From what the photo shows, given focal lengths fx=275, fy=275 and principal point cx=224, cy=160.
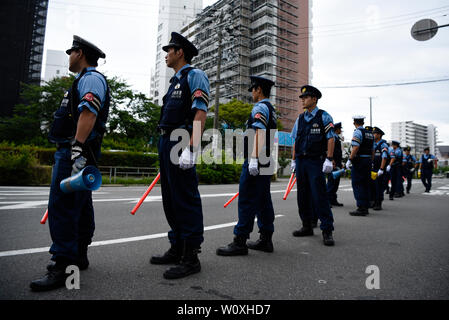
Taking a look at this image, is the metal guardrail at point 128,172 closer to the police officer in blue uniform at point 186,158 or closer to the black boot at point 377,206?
the black boot at point 377,206

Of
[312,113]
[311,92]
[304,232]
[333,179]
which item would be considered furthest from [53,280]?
[333,179]

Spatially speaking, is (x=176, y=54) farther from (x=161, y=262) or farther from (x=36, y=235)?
(x=36, y=235)

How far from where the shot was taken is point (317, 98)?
404 cm

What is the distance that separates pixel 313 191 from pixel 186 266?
212 cm

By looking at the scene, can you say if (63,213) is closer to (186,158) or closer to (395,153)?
(186,158)

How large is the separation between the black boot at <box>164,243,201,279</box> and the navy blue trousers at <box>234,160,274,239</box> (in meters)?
0.74

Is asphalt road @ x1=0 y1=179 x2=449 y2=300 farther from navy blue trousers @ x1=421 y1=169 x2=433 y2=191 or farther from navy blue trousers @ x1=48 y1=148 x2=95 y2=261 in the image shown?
navy blue trousers @ x1=421 y1=169 x2=433 y2=191

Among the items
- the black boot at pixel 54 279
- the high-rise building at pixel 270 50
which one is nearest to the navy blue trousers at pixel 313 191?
the black boot at pixel 54 279

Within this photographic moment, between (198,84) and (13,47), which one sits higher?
(13,47)

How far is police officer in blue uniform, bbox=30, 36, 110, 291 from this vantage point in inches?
83.0

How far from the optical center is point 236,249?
116 inches

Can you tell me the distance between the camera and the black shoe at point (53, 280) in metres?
1.94

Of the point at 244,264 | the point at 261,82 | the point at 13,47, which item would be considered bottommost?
the point at 244,264
